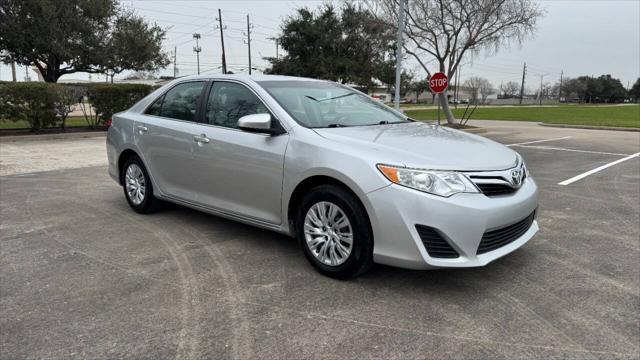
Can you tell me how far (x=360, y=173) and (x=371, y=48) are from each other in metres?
34.1

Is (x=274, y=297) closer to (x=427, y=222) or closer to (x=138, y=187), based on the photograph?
(x=427, y=222)

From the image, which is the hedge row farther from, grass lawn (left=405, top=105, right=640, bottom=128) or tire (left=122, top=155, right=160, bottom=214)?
grass lawn (left=405, top=105, right=640, bottom=128)

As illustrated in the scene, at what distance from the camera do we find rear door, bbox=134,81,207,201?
4.71 m

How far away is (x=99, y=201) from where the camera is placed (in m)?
6.23

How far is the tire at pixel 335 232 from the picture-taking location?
3.38m

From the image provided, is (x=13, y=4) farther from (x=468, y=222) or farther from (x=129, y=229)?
(x=468, y=222)

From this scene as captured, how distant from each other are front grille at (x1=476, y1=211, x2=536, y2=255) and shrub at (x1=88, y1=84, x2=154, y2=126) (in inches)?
568

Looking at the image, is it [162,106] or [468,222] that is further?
[162,106]

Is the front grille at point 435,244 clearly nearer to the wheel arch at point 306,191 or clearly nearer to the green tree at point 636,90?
the wheel arch at point 306,191

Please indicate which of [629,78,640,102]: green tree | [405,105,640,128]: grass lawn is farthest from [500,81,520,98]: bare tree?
[405,105,640,128]: grass lawn

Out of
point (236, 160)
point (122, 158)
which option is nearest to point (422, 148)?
point (236, 160)

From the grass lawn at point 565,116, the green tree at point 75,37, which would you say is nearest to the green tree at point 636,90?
the grass lawn at point 565,116

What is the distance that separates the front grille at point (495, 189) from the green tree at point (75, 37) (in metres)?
21.1

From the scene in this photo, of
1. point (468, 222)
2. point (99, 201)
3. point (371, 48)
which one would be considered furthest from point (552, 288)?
point (371, 48)
